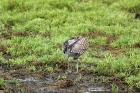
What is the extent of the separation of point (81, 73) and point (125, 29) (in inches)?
202

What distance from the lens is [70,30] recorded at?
15242mm

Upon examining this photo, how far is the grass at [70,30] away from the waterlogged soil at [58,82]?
0.26 metres

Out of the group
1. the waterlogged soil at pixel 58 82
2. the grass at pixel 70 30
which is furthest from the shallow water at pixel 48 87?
the grass at pixel 70 30

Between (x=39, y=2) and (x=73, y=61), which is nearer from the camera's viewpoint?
(x=73, y=61)

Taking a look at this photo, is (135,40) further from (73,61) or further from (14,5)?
(14,5)

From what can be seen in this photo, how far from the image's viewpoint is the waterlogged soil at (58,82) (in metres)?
9.75

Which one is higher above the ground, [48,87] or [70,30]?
[70,30]

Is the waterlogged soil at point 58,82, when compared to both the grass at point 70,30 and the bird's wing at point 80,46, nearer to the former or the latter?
the grass at point 70,30

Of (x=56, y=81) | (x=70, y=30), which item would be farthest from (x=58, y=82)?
(x=70, y=30)

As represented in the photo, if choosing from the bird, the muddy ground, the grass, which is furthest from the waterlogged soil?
the bird

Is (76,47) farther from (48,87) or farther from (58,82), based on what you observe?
(48,87)

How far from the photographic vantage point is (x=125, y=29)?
15.7 m

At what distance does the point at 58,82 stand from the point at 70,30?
5.34 metres

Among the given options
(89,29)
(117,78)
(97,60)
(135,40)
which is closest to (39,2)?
(89,29)
